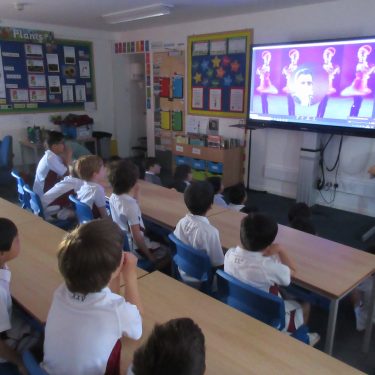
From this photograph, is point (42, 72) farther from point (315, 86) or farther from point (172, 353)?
point (172, 353)

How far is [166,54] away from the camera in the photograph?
6.28 meters

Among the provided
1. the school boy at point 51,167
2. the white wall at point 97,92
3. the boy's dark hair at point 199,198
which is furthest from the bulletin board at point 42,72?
the boy's dark hair at point 199,198

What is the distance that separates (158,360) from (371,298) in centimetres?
167

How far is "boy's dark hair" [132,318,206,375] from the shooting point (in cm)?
74

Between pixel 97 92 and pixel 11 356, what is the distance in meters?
6.32

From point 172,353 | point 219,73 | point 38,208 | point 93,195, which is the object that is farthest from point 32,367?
point 219,73

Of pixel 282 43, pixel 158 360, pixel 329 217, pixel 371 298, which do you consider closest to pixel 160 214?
pixel 371 298

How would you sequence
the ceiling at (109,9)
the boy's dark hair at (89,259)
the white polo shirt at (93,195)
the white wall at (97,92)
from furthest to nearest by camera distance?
the white wall at (97,92) < the ceiling at (109,9) < the white polo shirt at (93,195) < the boy's dark hair at (89,259)

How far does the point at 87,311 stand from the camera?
106cm

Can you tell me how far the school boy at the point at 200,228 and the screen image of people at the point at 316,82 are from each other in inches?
102

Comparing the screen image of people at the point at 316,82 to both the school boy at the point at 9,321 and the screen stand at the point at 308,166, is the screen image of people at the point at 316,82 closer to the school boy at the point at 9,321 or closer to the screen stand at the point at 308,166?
the screen stand at the point at 308,166

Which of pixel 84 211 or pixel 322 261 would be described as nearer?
pixel 322 261

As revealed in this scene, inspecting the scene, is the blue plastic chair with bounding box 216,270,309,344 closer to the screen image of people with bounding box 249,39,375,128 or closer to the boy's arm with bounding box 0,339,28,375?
the boy's arm with bounding box 0,339,28,375

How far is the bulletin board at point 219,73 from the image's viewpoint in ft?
17.1
